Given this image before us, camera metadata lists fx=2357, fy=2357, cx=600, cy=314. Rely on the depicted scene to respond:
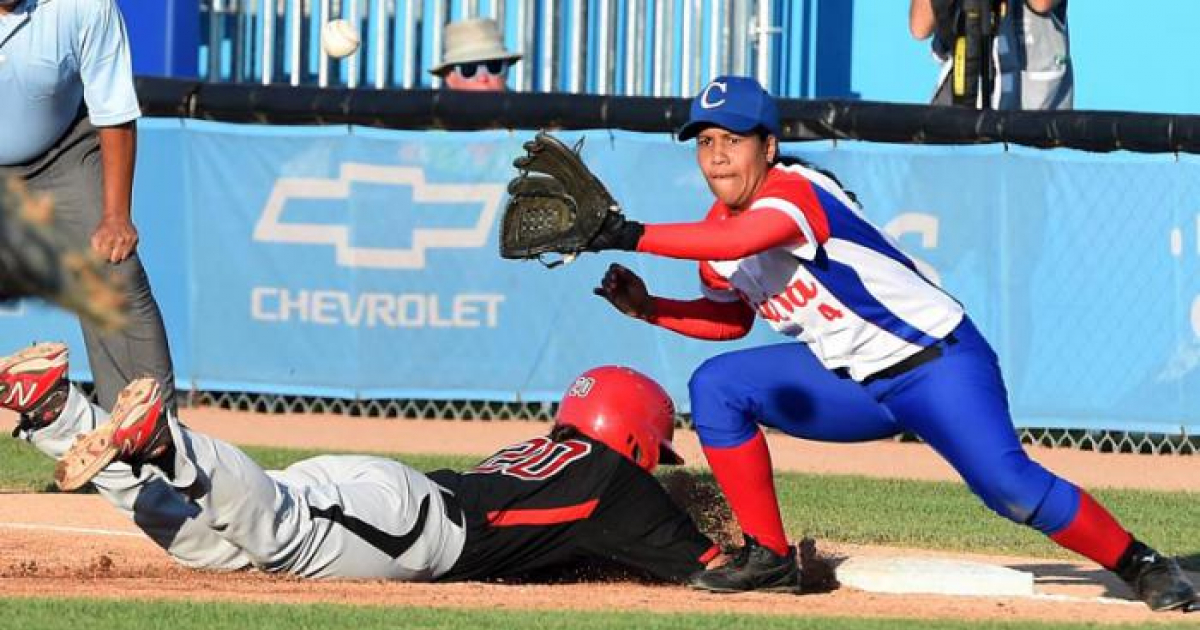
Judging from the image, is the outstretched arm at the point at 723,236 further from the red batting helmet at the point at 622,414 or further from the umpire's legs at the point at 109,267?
the umpire's legs at the point at 109,267

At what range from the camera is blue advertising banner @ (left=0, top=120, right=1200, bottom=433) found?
11.0 m

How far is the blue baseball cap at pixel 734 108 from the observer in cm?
619

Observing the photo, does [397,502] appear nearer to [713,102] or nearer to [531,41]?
[713,102]

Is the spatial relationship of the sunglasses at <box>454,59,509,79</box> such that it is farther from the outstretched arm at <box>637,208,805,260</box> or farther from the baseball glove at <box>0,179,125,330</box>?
the baseball glove at <box>0,179,125,330</box>

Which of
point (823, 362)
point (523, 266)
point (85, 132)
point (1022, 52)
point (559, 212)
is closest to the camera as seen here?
point (559, 212)

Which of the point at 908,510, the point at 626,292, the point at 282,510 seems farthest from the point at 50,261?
the point at 908,510

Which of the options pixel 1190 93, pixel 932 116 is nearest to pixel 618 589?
pixel 932 116

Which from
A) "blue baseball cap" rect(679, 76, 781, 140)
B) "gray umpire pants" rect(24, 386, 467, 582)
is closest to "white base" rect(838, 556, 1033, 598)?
"gray umpire pants" rect(24, 386, 467, 582)

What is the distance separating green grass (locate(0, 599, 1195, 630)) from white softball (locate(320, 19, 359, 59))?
858 centimetres

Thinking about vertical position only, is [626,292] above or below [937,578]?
above

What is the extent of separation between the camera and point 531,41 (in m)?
15.1

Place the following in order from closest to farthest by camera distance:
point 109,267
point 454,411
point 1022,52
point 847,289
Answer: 1. point 847,289
2. point 109,267
3. point 454,411
4. point 1022,52

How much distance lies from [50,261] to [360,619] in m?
2.57

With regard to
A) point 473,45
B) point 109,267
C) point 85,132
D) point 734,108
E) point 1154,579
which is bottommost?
point 1154,579
